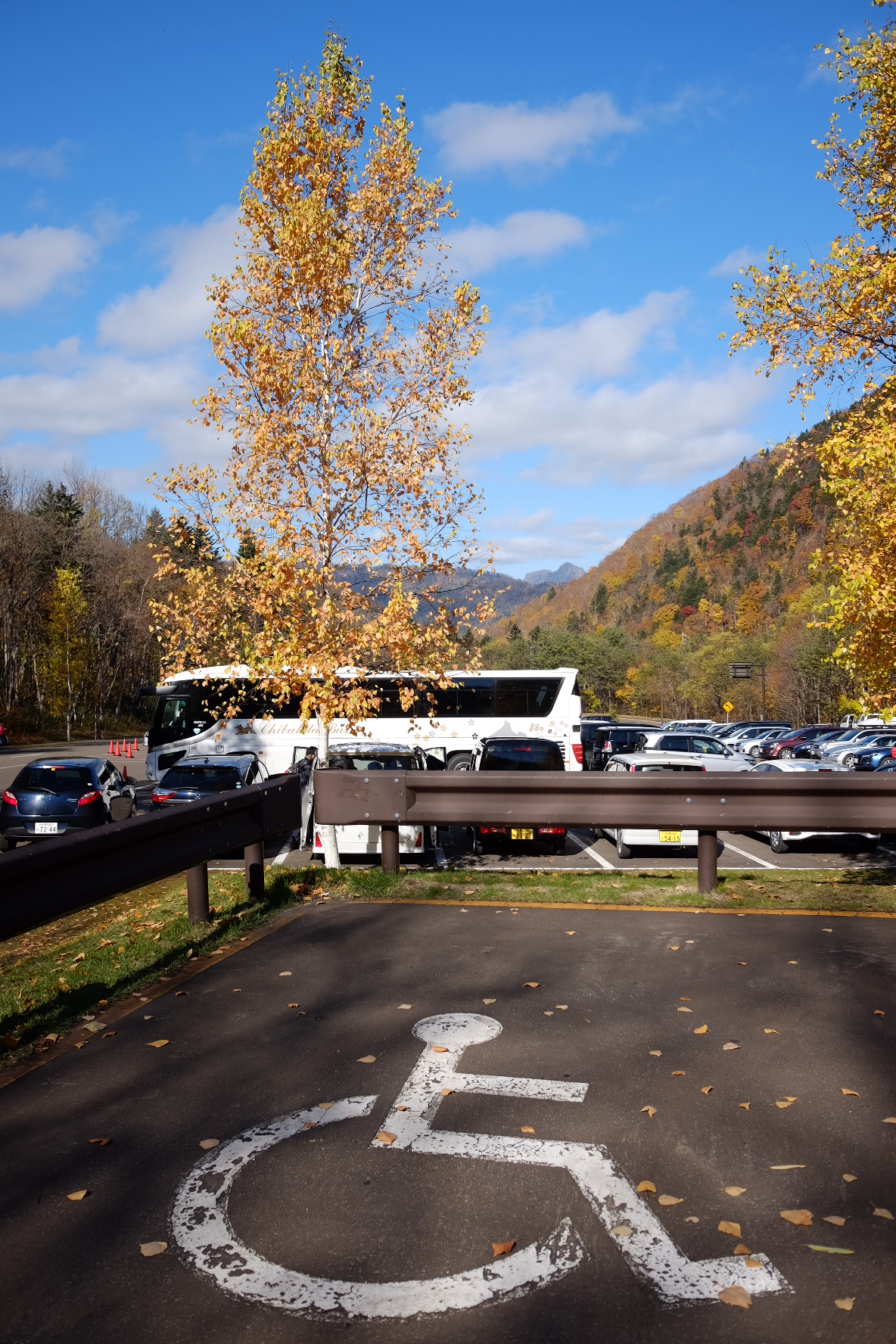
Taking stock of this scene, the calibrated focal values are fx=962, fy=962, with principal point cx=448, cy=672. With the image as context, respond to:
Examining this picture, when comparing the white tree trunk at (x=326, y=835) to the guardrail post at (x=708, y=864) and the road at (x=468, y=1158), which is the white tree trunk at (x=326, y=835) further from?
the road at (x=468, y=1158)

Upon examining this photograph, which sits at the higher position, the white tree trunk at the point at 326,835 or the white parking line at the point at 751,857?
the white tree trunk at the point at 326,835

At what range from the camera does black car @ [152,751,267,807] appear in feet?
48.5

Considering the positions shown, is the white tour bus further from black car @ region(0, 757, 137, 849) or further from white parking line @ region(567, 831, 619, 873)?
black car @ region(0, 757, 137, 849)

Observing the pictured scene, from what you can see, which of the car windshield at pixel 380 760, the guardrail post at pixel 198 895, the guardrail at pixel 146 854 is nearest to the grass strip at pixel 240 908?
the guardrail post at pixel 198 895

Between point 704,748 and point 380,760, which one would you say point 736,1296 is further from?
point 704,748

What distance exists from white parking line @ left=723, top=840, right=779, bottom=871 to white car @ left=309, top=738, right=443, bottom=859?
4664 mm

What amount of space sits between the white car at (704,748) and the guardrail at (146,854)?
15715 mm

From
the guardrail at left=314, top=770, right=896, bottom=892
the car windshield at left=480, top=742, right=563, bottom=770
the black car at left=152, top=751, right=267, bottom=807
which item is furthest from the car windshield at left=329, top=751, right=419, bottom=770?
the guardrail at left=314, top=770, right=896, bottom=892

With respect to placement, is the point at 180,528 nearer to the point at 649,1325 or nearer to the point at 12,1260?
the point at 12,1260

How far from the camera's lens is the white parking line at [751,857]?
1334cm

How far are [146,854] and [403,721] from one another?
1892 cm

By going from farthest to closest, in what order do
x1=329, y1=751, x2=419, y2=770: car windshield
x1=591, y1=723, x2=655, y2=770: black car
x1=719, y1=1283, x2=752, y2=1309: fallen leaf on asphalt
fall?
x1=591, y1=723, x2=655, y2=770: black car < x1=329, y1=751, x2=419, y2=770: car windshield < x1=719, y1=1283, x2=752, y2=1309: fallen leaf on asphalt

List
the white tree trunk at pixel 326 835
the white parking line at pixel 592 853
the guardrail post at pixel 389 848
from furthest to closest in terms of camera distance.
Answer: the white parking line at pixel 592 853, the white tree trunk at pixel 326 835, the guardrail post at pixel 389 848

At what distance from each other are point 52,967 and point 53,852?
2.58m
